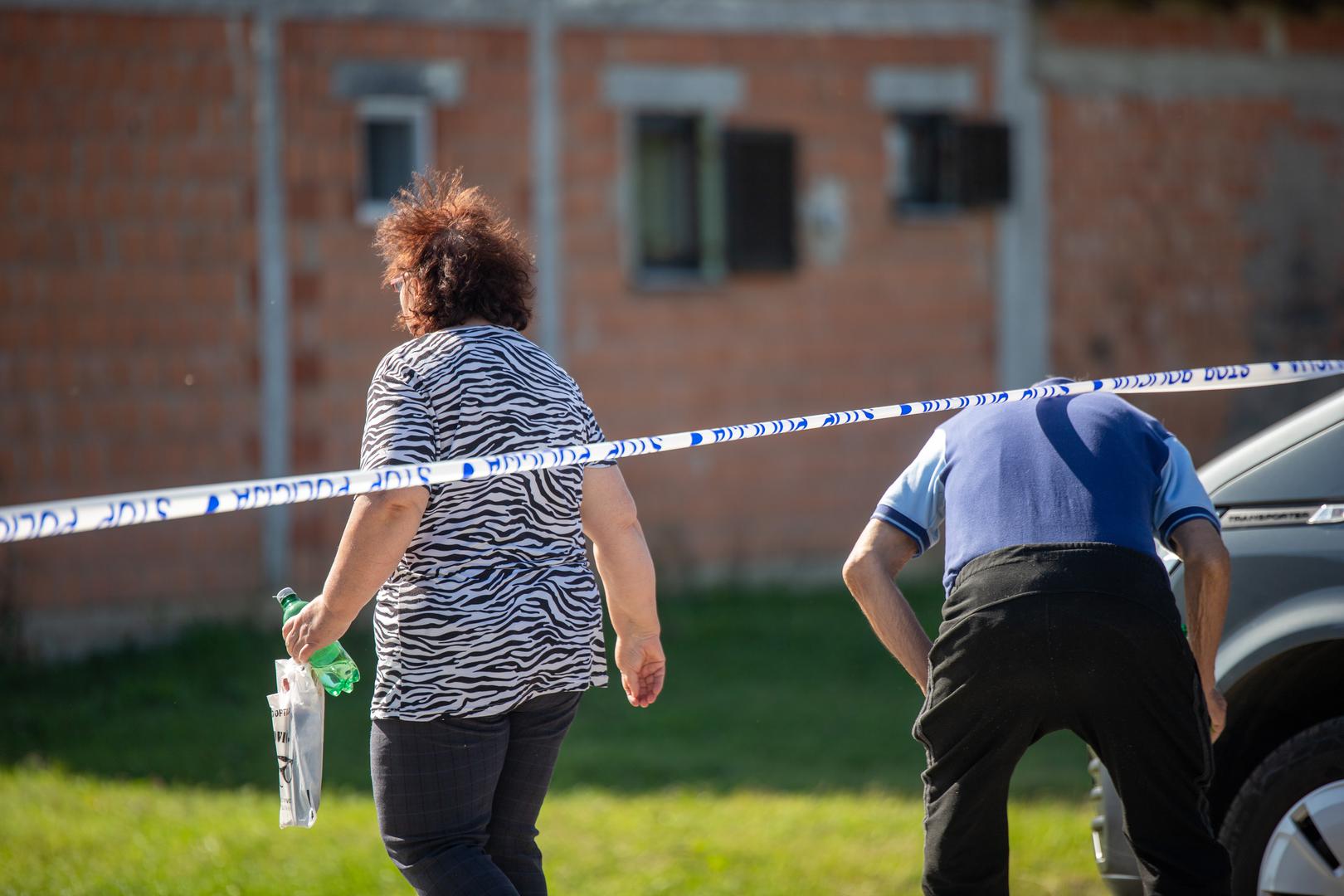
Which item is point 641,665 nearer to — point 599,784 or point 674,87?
point 599,784

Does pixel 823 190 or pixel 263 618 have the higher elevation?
pixel 823 190

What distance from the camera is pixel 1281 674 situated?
3730 millimetres

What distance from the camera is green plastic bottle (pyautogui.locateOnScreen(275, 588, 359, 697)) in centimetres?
338

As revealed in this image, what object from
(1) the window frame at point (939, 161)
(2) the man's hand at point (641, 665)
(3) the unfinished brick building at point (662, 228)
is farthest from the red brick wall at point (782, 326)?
(2) the man's hand at point (641, 665)

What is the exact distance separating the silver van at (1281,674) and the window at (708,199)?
7658 mm

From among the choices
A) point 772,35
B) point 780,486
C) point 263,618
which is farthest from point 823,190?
point 263,618

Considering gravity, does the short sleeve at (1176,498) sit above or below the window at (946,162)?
below

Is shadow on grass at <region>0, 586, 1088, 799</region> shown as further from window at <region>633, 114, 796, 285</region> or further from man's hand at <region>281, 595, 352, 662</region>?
man's hand at <region>281, 595, 352, 662</region>

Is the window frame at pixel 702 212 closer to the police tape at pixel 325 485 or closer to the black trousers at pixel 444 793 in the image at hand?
the police tape at pixel 325 485

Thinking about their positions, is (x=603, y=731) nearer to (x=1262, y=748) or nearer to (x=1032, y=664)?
(x=1262, y=748)

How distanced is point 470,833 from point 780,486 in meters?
8.50

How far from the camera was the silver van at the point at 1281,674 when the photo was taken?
11.6ft

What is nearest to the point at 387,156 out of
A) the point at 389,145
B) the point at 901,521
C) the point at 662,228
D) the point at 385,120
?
the point at 389,145

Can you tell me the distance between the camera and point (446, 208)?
346 cm
